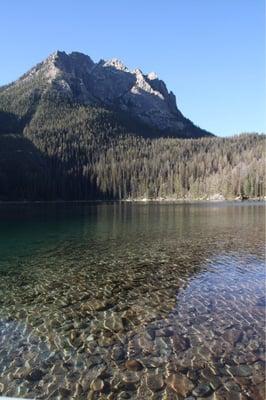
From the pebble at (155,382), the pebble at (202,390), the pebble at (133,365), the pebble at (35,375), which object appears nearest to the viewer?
the pebble at (202,390)

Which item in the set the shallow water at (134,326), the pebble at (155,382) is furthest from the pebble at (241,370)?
the pebble at (155,382)

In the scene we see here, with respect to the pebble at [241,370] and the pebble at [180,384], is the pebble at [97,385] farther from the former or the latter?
the pebble at [241,370]

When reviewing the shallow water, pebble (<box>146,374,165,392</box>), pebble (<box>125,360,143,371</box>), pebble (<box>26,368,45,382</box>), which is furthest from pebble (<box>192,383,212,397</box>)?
pebble (<box>26,368,45,382</box>)

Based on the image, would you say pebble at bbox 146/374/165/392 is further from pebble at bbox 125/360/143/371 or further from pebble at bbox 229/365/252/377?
pebble at bbox 229/365/252/377

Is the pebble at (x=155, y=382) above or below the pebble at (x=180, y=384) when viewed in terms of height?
below

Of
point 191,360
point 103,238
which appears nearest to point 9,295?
point 191,360

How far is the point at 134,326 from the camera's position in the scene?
56.7ft

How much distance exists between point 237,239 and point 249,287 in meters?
22.6

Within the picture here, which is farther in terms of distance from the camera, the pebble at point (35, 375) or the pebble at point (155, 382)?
the pebble at point (35, 375)

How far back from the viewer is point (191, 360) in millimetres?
13734

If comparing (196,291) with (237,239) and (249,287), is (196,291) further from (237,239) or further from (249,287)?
(237,239)

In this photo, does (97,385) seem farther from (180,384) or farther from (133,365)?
(180,384)

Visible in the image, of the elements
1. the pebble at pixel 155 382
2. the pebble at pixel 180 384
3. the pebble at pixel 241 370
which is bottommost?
the pebble at pixel 155 382

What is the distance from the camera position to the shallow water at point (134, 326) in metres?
12.3
